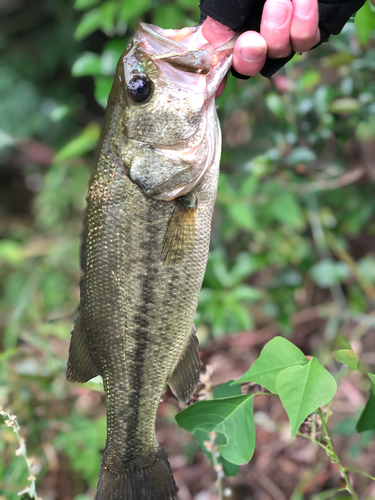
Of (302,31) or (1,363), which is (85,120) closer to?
(1,363)

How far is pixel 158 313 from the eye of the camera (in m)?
0.95

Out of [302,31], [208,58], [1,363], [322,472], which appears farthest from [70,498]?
[302,31]

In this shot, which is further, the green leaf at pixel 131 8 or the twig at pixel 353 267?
the twig at pixel 353 267

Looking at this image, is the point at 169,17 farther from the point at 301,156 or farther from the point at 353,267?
the point at 353,267

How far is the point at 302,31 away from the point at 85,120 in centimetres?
236

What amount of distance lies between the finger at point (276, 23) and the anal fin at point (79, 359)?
2.57ft

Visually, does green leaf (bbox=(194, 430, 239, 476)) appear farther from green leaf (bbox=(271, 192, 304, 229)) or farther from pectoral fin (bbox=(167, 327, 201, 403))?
green leaf (bbox=(271, 192, 304, 229))

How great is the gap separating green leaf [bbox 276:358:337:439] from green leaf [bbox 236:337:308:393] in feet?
0.12

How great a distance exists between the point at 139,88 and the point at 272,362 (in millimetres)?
689

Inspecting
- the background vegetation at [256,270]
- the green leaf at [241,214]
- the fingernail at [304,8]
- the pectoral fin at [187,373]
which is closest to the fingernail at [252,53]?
the fingernail at [304,8]

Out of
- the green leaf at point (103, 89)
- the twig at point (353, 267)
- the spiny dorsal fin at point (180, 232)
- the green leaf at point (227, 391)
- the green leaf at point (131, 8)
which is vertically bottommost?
the twig at point (353, 267)

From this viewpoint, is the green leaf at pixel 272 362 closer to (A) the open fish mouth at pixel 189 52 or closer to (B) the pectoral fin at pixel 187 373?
(B) the pectoral fin at pixel 187 373

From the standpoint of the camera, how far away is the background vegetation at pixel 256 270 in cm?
165

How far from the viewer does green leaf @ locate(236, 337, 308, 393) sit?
767mm
